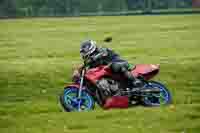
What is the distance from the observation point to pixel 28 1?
8681 cm

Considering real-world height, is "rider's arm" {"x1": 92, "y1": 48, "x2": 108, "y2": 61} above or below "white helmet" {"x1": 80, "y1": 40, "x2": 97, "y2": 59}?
below

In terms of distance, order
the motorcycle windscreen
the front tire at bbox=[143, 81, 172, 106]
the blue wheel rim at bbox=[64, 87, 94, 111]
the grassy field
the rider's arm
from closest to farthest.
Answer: the grassy field, the blue wheel rim at bbox=[64, 87, 94, 111], the rider's arm, the front tire at bbox=[143, 81, 172, 106], the motorcycle windscreen

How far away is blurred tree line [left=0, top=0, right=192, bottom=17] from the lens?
81.5m

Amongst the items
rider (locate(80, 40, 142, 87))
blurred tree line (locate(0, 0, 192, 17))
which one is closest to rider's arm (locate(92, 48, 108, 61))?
rider (locate(80, 40, 142, 87))

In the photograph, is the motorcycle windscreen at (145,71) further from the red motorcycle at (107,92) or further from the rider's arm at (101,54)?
the rider's arm at (101,54)

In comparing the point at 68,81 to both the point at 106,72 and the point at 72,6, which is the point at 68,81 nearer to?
the point at 106,72

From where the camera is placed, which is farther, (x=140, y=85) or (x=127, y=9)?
(x=127, y=9)

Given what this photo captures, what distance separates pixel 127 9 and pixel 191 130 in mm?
77794

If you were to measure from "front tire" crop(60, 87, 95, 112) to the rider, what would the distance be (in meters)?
0.56

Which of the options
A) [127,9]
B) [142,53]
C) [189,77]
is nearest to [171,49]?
[142,53]

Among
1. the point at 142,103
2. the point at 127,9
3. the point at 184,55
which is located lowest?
the point at 127,9

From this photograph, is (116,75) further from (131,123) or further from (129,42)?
(129,42)

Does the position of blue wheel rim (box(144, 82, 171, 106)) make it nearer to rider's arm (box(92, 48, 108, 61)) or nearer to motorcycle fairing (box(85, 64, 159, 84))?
motorcycle fairing (box(85, 64, 159, 84))

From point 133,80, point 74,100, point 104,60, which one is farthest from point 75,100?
point 133,80
